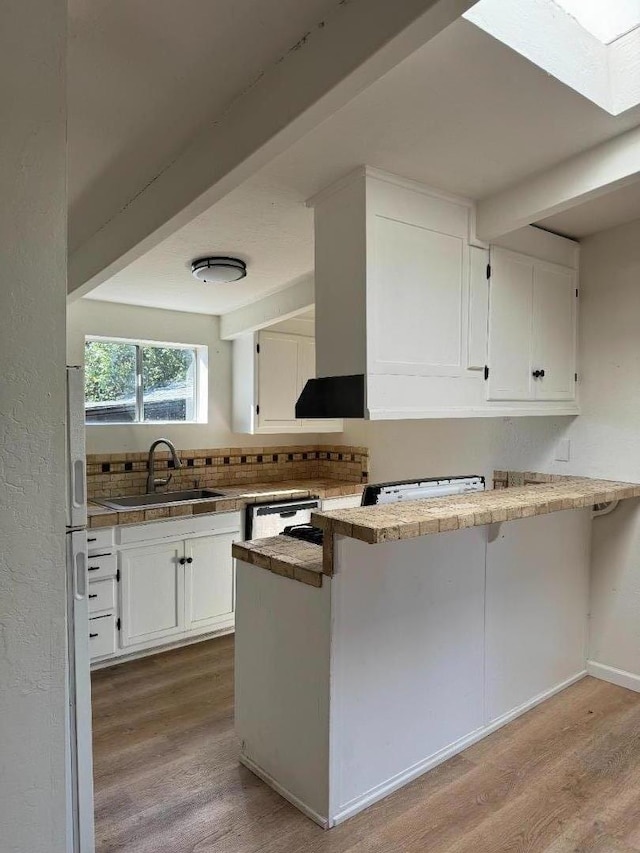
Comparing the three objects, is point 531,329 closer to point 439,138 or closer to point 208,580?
point 439,138

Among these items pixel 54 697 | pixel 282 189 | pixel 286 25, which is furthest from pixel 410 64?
pixel 54 697

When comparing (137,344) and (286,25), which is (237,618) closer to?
(286,25)

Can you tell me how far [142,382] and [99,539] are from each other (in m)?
1.33

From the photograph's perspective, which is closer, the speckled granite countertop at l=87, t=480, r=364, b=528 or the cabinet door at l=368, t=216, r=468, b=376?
the cabinet door at l=368, t=216, r=468, b=376

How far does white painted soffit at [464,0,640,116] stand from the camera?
1.35 meters

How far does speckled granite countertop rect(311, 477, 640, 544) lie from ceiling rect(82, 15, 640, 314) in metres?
1.21

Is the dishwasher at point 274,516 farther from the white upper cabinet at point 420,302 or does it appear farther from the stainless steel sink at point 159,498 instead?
the white upper cabinet at point 420,302

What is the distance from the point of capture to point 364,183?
6.52 feet

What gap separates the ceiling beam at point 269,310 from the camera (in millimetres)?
3418

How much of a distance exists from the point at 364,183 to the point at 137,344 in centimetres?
253

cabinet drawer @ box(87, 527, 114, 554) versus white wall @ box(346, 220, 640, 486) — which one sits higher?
white wall @ box(346, 220, 640, 486)

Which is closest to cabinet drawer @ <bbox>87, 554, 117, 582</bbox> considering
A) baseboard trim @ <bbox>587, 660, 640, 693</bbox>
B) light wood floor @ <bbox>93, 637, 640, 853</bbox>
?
light wood floor @ <bbox>93, 637, 640, 853</bbox>

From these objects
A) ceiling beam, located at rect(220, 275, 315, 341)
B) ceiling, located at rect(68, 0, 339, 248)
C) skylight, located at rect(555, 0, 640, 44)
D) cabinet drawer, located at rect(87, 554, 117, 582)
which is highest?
skylight, located at rect(555, 0, 640, 44)

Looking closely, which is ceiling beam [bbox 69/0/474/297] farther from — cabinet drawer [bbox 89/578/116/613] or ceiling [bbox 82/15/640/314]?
cabinet drawer [bbox 89/578/116/613]
